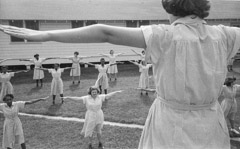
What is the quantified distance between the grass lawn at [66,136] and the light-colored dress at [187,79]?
16.4 feet

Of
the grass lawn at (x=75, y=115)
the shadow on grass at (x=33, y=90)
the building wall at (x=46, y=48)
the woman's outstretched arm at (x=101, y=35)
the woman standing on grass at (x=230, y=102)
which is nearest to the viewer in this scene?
the woman's outstretched arm at (x=101, y=35)

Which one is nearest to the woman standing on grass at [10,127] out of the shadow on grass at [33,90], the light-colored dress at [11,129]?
the light-colored dress at [11,129]

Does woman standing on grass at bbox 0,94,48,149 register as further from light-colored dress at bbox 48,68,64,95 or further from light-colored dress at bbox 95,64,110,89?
light-colored dress at bbox 95,64,110,89

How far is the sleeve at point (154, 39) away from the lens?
1.30m

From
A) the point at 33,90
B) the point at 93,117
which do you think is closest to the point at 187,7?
the point at 93,117

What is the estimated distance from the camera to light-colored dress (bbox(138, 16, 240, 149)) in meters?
1.36

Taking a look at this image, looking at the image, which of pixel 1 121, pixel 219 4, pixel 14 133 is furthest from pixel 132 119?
pixel 219 4

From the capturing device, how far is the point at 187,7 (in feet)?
4.64

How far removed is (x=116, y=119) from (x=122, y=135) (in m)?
1.31

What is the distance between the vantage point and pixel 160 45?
133 centimetres

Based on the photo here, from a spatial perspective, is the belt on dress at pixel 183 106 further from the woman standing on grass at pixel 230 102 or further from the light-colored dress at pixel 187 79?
the woman standing on grass at pixel 230 102

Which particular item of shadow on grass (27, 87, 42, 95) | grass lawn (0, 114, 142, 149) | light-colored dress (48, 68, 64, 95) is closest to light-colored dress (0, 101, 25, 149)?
grass lawn (0, 114, 142, 149)

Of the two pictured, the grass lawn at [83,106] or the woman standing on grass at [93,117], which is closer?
the woman standing on grass at [93,117]

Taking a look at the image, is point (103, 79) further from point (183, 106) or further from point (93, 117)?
point (183, 106)
